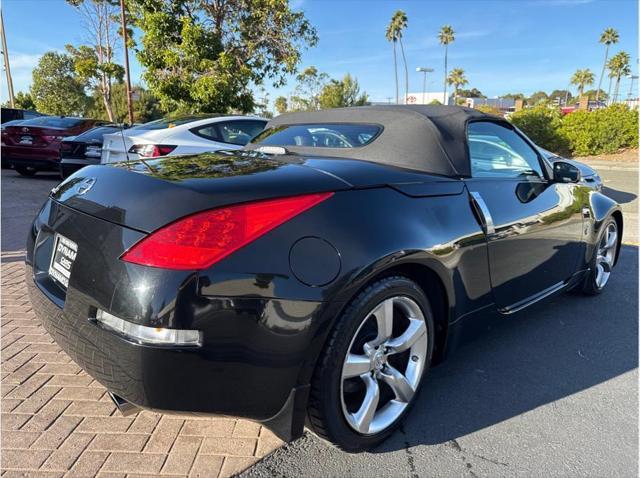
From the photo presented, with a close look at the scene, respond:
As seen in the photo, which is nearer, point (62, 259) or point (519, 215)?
point (62, 259)

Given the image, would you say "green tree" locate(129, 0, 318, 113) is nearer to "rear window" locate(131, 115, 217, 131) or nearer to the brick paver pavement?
"rear window" locate(131, 115, 217, 131)

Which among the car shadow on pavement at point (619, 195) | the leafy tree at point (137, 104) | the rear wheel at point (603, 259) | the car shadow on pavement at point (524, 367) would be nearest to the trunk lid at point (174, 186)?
the car shadow on pavement at point (524, 367)

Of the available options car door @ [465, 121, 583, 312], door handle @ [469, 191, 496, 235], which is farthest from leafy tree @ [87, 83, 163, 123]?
door handle @ [469, 191, 496, 235]

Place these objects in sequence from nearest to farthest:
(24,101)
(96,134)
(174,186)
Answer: (174,186) → (96,134) → (24,101)

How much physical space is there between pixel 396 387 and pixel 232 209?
1176 millimetres

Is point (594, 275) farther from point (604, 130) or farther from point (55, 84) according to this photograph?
point (55, 84)

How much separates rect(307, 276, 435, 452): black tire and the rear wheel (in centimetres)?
266

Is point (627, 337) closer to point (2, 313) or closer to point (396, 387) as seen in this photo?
point (396, 387)

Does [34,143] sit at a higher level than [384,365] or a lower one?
higher

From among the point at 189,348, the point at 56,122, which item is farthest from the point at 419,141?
the point at 56,122

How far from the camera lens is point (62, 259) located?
202cm

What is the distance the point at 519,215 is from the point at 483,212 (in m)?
0.42

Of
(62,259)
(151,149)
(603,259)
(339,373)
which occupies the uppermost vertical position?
(151,149)

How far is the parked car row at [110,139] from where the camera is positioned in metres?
6.51
